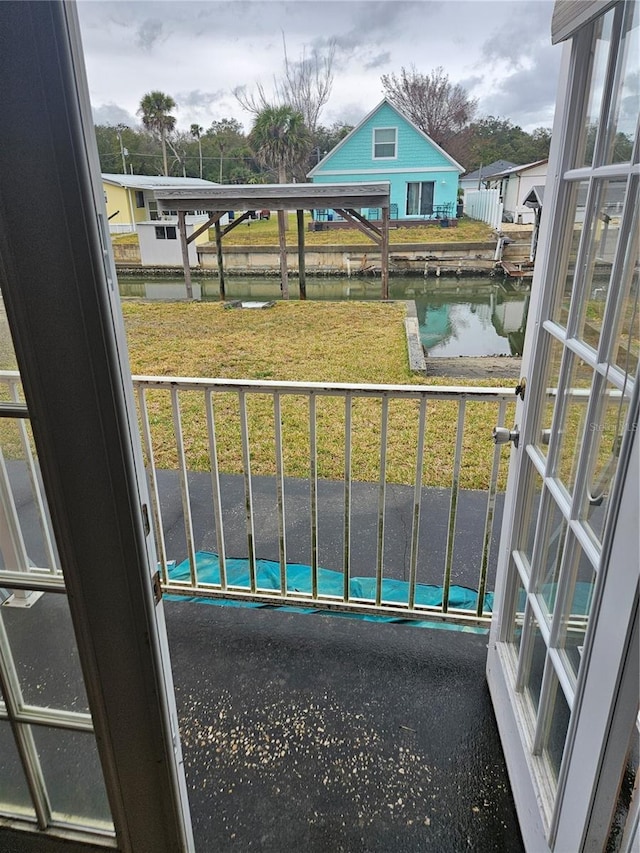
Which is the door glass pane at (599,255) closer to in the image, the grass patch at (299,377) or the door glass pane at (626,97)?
the door glass pane at (626,97)

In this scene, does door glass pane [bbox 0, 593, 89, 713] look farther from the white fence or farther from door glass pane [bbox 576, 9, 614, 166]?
the white fence

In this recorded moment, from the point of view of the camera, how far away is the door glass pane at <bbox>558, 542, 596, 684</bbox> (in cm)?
94

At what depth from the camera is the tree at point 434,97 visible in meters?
6.09

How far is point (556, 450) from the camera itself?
1.11 meters

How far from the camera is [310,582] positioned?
2.22 m

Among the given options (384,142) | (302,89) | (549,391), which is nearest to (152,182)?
(384,142)

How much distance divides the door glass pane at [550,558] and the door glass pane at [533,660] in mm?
104

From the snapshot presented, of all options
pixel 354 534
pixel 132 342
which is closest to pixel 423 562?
pixel 354 534

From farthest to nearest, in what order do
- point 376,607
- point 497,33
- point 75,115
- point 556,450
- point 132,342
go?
point 132,342 → point 497,33 → point 376,607 → point 556,450 → point 75,115

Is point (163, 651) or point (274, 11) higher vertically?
point (274, 11)

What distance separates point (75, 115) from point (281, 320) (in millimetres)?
8033

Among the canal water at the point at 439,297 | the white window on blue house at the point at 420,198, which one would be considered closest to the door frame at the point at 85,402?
the canal water at the point at 439,297

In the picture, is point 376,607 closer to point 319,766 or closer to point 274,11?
point 319,766

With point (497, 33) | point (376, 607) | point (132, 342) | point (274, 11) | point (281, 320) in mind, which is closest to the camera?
point (376, 607)
